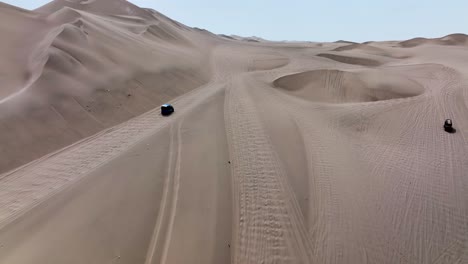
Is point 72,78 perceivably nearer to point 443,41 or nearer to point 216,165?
point 216,165

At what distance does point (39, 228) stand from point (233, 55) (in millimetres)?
15234

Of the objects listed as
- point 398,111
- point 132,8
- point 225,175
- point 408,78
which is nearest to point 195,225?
point 225,175

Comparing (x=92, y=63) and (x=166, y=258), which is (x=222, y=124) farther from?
(x=92, y=63)

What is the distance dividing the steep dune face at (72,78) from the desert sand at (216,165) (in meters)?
0.05

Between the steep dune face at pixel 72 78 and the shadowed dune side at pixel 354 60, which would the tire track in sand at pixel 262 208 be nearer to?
the steep dune face at pixel 72 78

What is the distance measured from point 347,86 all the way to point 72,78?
948cm

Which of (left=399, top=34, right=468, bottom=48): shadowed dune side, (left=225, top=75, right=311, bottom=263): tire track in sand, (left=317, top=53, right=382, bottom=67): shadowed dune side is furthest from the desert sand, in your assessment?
(left=399, top=34, right=468, bottom=48): shadowed dune side

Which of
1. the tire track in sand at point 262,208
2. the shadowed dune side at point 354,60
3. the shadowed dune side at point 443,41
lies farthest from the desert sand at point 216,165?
the shadowed dune side at point 443,41

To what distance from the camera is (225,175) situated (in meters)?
5.84

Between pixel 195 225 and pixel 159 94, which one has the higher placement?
pixel 159 94

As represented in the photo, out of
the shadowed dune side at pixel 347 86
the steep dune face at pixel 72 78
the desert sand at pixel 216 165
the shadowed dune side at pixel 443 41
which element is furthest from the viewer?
the shadowed dune side at pixel 443 41

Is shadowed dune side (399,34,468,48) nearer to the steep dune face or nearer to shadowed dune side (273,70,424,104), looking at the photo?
shadowed dune side (273,70,424,104)

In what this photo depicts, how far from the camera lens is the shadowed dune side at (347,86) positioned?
10469 millimetres

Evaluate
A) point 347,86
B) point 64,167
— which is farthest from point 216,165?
point 347,86
